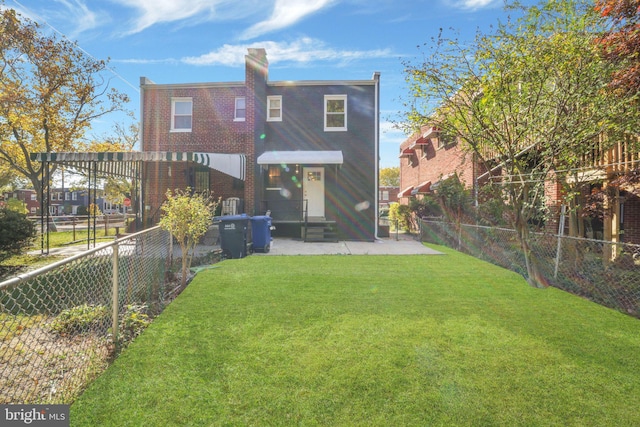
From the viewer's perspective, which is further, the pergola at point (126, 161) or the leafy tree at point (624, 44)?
the pergola at point (126, 161)

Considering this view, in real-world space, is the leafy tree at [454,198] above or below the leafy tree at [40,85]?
below

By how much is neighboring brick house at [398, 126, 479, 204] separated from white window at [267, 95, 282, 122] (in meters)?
5.88

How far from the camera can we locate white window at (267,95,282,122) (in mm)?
14258

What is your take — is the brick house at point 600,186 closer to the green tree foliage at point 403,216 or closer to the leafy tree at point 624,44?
the green tree foliage at point 403,216

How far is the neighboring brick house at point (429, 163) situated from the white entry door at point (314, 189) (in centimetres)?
449

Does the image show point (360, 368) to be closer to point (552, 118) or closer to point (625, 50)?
point (552, 118)

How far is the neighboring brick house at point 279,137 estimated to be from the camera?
1379 centimetres

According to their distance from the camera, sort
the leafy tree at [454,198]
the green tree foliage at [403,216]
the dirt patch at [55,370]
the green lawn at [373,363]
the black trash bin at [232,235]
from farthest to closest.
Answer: the green tree foliage at [403,216], the leafy tree at [454,198], the black trash bin at [232,235], the dirt patch at [55,370], the green lawn at [373,363]

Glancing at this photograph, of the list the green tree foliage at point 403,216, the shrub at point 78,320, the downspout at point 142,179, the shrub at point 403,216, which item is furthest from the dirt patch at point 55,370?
the shrub at point 403,216

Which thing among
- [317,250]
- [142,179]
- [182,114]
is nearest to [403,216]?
[317,250]

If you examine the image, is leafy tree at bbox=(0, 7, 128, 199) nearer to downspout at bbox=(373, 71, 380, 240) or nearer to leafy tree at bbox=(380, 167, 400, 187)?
downspout at bbox=(373, 71, 380, 240)

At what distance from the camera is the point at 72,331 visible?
3963 mm

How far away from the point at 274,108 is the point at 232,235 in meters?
7.40

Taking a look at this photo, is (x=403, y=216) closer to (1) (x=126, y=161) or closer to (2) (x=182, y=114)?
(2) (x=182, y=114)
